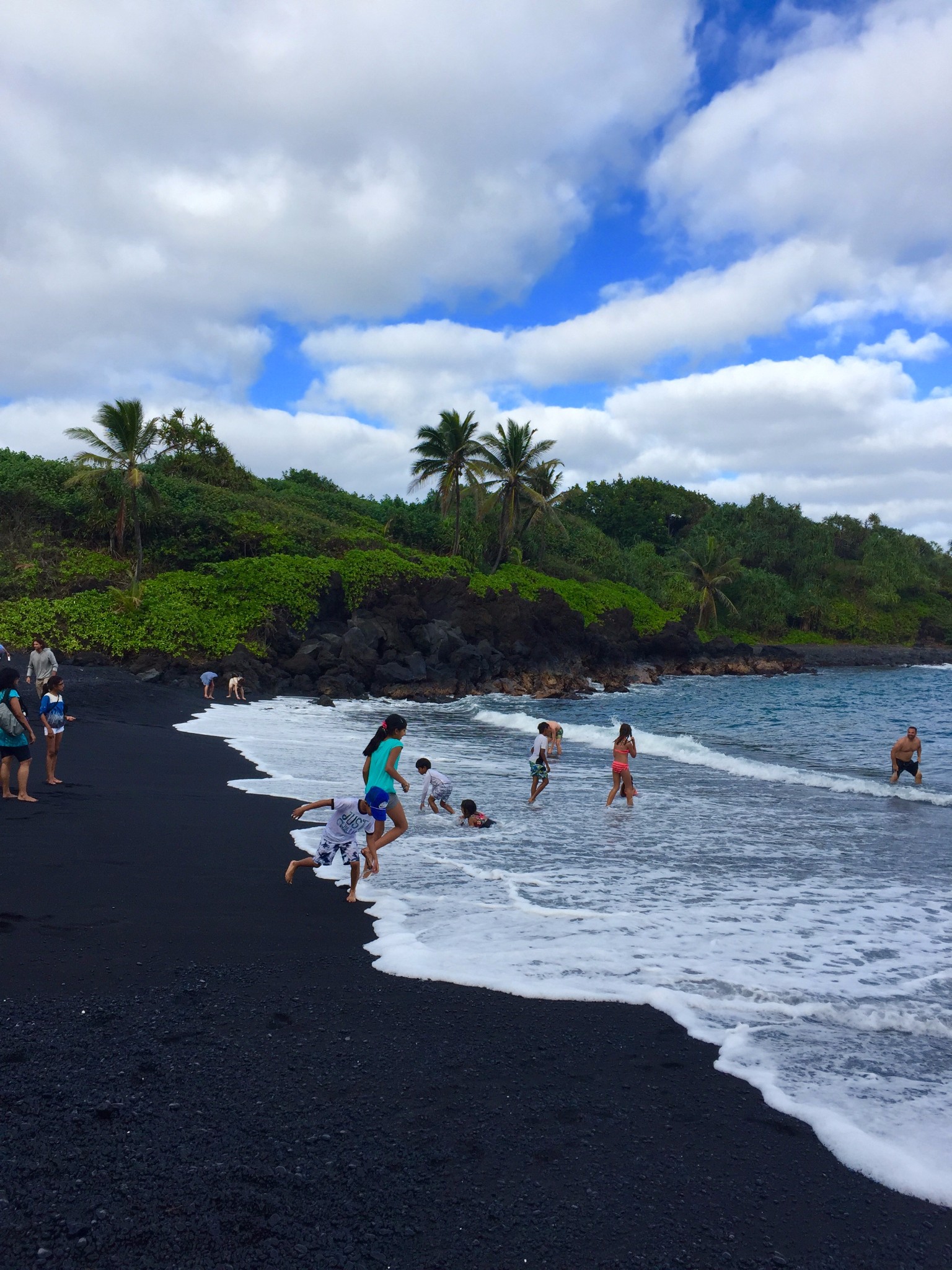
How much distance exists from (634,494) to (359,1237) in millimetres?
75810

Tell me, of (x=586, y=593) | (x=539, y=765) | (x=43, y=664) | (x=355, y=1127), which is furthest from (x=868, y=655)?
(x=355, y=1127)

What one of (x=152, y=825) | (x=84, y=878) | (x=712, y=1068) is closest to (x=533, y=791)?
(x=152, y=825)

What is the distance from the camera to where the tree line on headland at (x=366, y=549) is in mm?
28438

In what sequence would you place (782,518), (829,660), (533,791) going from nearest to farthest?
1. (533,791)
2. (829,660)
3. (782,518)

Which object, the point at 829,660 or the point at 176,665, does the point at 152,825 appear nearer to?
the point at 176,665

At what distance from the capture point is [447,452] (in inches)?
1503

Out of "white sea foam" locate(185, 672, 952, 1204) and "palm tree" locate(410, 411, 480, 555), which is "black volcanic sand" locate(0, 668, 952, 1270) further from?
"palm tree" locate(410, 411, 480, 555)

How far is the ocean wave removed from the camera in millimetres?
13703

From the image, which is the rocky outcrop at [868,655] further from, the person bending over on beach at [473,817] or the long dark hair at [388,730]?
the long dark hair at [388,730]

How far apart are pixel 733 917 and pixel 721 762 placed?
10825 mm

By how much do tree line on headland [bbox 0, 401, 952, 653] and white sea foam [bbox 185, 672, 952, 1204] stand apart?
17260mm

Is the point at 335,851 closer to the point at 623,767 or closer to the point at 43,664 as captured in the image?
the point at 623,767

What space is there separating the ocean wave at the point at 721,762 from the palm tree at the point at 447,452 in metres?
17.5

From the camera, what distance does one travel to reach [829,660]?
57062mm
